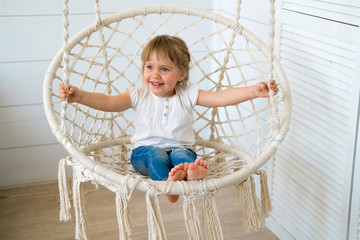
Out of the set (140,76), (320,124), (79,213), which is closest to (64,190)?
(79,213)

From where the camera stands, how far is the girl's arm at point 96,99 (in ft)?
4.71

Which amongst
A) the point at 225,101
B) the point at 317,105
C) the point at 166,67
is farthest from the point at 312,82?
the point at 166,67

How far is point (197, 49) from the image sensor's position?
7.85 ft

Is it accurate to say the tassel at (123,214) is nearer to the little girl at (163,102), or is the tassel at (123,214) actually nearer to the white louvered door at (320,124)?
the little girl at (163,102)

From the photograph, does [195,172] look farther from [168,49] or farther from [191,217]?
[168,49]

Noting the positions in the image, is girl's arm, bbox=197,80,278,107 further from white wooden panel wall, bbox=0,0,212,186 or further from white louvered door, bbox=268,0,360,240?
white wooden panel wall, bbox=0,0,212,186

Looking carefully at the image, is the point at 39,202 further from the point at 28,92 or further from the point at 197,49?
the point at 197,49

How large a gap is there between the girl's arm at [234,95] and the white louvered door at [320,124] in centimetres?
24

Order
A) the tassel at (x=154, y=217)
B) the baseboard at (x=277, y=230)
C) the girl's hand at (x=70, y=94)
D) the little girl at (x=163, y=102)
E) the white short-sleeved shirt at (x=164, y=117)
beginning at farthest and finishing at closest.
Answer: the baseboard at (x=277, y=230) < the white short-sleeved shirt at (x=164, y=117) < the little girl at (x=163, y=102) < the girl's hand at (x=70, y=94) < the tassel at (x=154, y=217)

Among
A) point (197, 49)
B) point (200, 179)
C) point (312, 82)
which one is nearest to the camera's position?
point (200, 179)

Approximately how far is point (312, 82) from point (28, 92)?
129cm

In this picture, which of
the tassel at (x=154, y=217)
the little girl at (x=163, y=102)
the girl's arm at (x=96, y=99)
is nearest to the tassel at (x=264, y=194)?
the little girl at (x=163, y=102)

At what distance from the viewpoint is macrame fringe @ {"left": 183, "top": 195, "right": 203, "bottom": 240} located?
126cm

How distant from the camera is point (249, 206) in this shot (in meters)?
1.42
